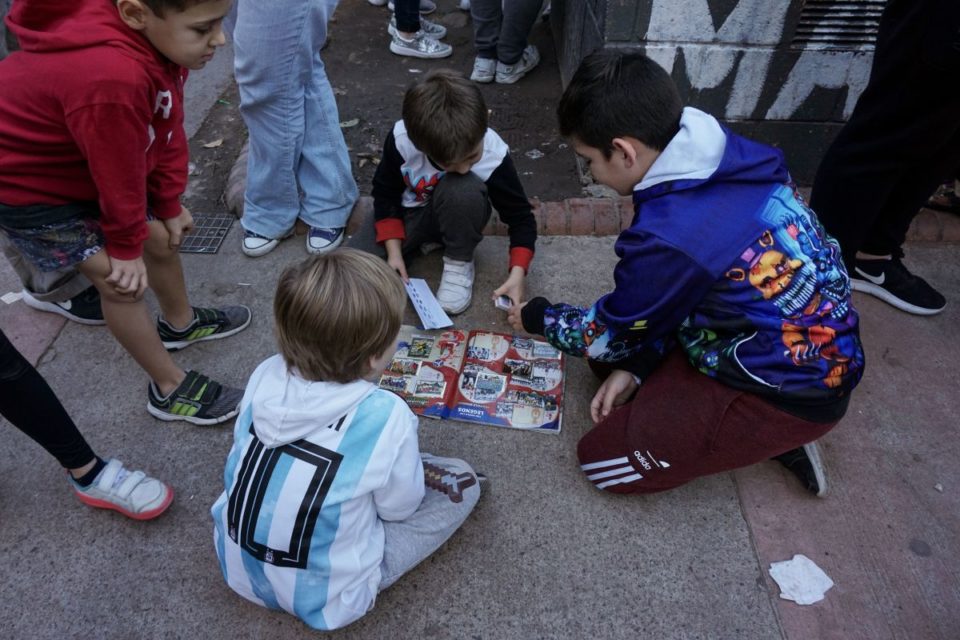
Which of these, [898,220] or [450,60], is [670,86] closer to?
[898,220]

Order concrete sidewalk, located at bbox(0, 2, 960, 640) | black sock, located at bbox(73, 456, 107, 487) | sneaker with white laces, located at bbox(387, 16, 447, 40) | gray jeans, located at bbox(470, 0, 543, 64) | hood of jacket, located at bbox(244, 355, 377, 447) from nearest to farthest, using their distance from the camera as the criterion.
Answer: hood of jacket, located at bbox(244, 355, 377, 447) → concrete sidewalk, located at bbox(0, 2, 960, 640) → black sock, located at bbox(73, 456, 107, 487) → gray jeans, located at bbox(470, 0, 543, 64) → sneaker with white laces, located at bbox(387, 16, 447, 40)

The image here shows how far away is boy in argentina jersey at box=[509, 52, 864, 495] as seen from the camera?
1.61 meters

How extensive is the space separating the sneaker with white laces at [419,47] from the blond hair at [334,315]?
Result: 11.5ft

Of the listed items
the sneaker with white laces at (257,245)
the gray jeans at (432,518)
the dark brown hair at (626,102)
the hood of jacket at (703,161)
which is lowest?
the sneaker with white laces at (257,245)

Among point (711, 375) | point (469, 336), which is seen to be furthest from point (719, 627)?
point (469, 336)

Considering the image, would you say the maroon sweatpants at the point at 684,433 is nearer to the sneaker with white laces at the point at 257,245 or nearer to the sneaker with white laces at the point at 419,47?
the sneaker with white laces at the point at 257,245

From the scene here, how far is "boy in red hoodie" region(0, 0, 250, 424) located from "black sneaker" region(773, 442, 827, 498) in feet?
6.58

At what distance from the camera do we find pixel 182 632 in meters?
1.68

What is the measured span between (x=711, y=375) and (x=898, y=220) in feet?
4.67

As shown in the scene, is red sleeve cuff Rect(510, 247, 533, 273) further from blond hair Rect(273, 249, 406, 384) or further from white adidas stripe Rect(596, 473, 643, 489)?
blond hair Rect(273, 249, 406, 384)

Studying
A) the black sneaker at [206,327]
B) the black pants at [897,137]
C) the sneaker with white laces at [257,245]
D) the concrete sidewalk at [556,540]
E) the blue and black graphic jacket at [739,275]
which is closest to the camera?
the blue and black graphic jacket at [739,275]

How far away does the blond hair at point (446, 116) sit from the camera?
7.13ft

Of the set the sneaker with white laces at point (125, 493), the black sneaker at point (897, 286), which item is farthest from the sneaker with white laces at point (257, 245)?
the black sneaker at point (897, 286)

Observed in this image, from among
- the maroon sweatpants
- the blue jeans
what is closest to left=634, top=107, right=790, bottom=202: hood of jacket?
the maroon sweatpants
